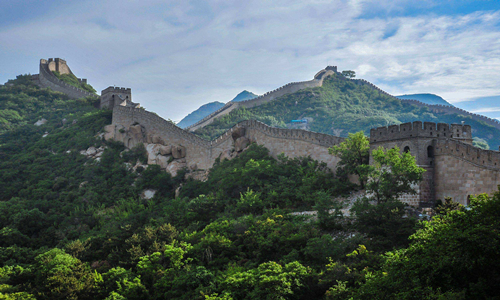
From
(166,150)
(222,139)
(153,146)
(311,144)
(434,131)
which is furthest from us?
(153,146)

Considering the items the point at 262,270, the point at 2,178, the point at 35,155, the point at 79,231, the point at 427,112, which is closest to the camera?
the point at 262,270

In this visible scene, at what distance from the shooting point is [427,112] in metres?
55.9

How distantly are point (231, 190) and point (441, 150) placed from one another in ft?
39.4

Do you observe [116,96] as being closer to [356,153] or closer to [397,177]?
[356,153]

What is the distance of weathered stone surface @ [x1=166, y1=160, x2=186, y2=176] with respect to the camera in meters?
31.8

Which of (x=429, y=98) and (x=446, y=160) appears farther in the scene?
(x=429, y=98)

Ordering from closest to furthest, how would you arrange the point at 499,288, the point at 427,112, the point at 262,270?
the point at 499,288 < the point at 262,270 < the point at 427,112

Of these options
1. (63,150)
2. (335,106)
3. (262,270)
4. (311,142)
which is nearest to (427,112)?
(335,106)

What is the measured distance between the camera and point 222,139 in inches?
1227

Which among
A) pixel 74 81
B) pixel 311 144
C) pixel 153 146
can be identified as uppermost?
pixel 74 81

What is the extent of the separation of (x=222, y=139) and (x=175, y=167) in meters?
4.38

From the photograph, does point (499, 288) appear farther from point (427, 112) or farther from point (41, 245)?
point (427, 112)

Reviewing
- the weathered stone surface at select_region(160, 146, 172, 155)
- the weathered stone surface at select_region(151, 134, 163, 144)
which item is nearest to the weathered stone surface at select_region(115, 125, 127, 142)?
the weathered stone surface at select_region(151, 134, 163, 144)

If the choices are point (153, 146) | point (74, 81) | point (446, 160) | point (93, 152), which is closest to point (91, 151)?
point (93, 152)
